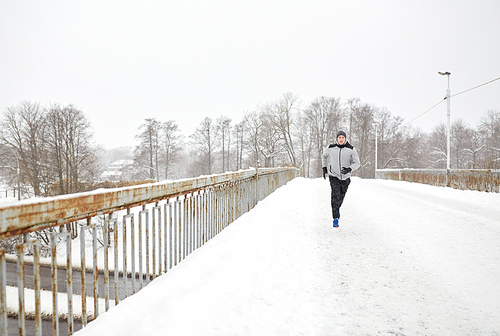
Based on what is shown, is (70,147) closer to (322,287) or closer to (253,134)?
(253,134)

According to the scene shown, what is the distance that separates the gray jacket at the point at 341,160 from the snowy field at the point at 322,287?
156 centimetres

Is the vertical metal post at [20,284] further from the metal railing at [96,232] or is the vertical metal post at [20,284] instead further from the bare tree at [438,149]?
the bare tree at [438,149]

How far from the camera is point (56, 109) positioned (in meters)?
32.1

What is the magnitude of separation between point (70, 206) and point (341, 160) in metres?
5.75

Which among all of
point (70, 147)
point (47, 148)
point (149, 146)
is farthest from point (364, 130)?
point (47, 148)

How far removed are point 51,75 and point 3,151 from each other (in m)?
95.8

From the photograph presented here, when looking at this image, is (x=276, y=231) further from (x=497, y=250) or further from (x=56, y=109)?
(x=56, y=109)

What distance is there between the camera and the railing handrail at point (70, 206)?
1501 millimetres

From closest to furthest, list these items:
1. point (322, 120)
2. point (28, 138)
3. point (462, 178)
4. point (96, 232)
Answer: point (96, 232), point (462, 178), point (28, 138), point (322, 120)

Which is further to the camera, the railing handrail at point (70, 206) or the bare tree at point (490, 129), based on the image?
the bare tree at point (490, 129)

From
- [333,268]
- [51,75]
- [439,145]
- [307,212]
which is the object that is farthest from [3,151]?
[51,75]

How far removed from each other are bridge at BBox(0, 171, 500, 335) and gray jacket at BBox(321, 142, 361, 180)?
1.54 m

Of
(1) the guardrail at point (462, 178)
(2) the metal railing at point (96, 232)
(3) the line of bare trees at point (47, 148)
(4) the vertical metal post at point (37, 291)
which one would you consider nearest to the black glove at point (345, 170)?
(2) the metal railing at point (96, 232)

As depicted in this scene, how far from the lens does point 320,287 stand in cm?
335
